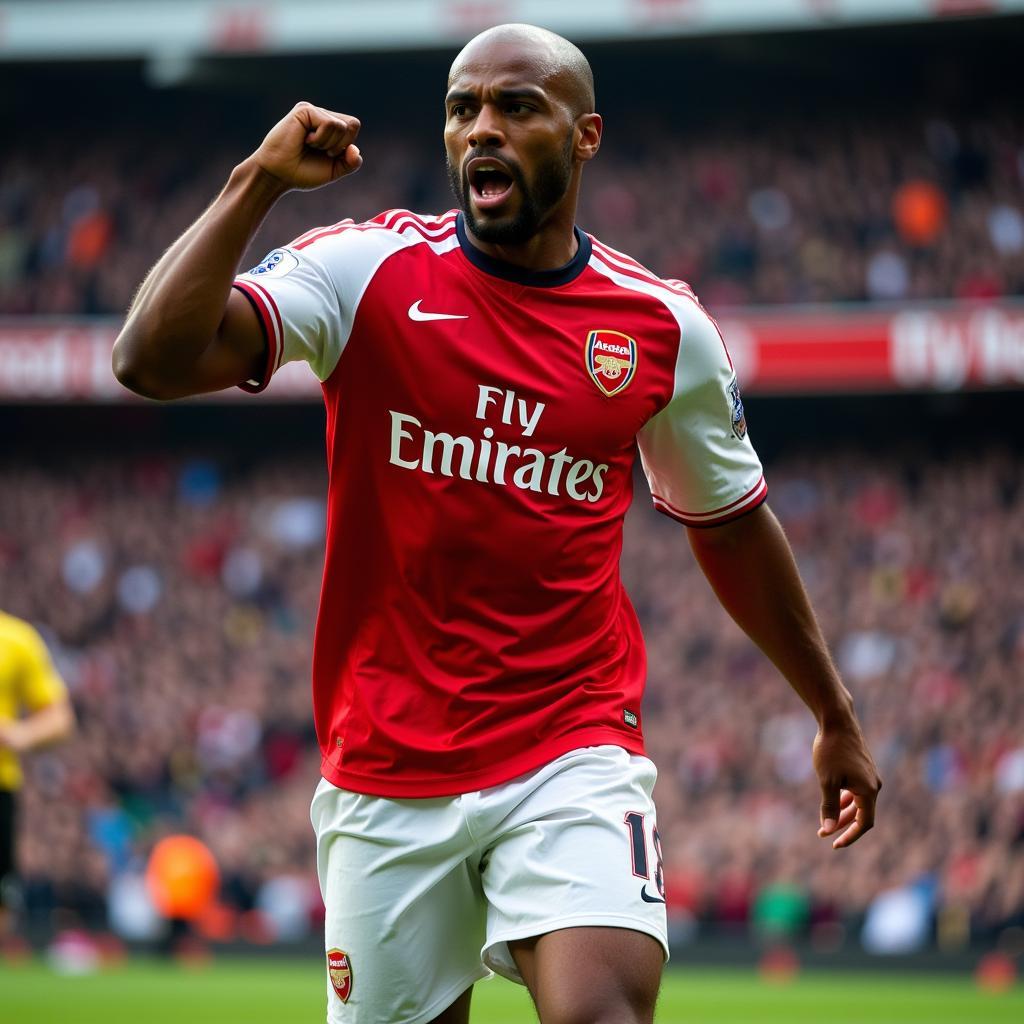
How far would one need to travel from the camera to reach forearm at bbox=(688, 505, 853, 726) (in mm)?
4094

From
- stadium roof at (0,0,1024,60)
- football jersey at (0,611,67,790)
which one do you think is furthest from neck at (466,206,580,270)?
stadium roof at (0,0,1024,60)

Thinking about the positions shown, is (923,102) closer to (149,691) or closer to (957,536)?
(957,536)

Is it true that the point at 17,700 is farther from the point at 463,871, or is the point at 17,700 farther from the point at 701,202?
the point at 701,202

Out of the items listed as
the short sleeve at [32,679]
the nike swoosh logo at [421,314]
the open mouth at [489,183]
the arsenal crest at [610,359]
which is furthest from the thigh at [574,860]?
the short sleeve at [32,679]

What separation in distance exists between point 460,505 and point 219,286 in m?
0.72

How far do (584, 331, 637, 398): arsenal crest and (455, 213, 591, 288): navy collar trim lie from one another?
0.48 feet

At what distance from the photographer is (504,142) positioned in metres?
3.63

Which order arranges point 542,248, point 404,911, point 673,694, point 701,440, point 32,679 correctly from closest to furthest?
point 404,911, point 542,248, point 701,440, point 32,679, point 673,694

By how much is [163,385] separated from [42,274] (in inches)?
816

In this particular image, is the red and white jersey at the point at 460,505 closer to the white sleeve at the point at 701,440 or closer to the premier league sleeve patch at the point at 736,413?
the white sleeve at the point at 701,440

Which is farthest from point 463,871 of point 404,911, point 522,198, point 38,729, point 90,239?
point 90,239

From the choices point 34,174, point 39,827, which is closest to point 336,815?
point 39,827

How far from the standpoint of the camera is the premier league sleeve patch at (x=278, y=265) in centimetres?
343

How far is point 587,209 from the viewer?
22203 millimetres
